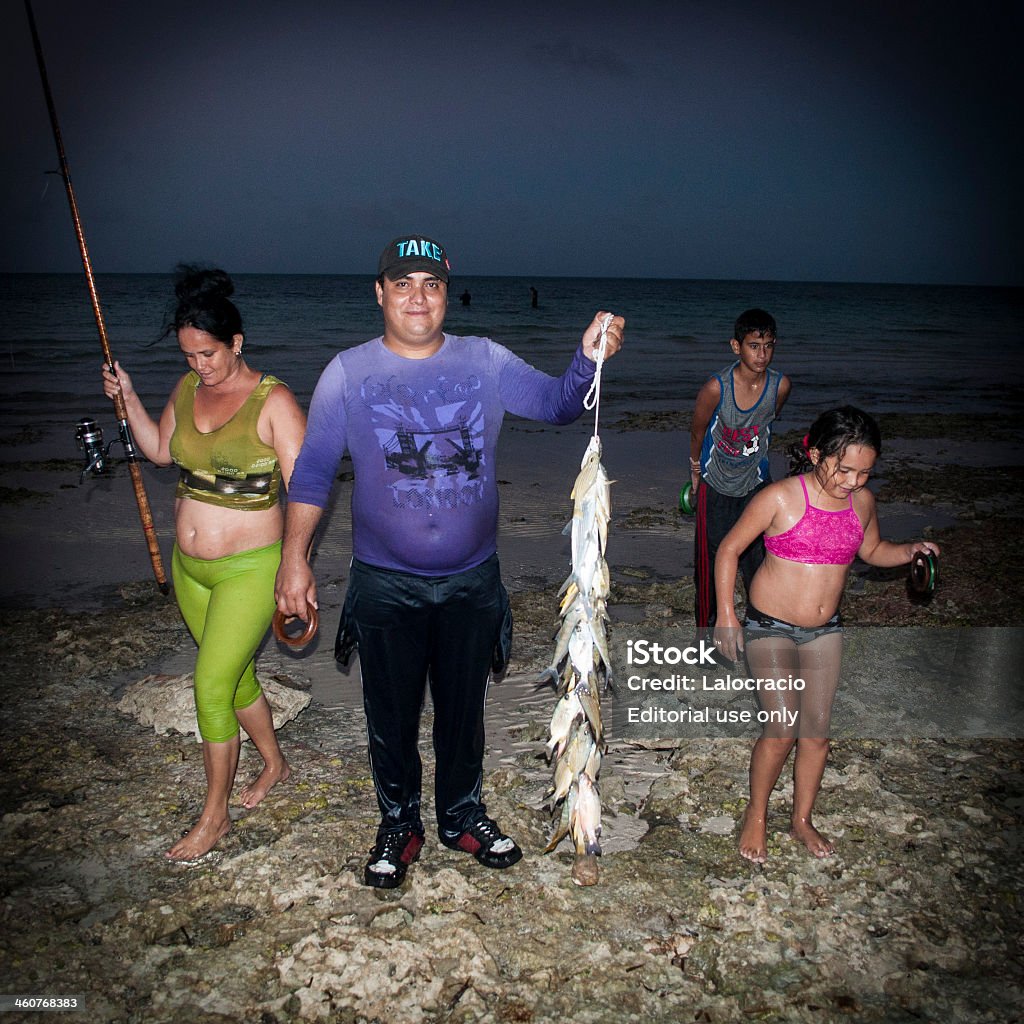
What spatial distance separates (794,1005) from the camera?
274 centimetres

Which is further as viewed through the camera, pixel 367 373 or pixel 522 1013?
pixel 367 373

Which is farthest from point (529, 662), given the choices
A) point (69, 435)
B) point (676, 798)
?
point (69, 435)

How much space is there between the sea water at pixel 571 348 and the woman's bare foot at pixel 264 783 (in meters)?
2.07

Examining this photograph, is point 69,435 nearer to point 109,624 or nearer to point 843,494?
point 109,624

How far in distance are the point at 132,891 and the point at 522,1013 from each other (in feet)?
5.42

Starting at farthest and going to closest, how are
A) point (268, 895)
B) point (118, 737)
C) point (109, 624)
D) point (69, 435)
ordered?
point (69, 435)
point (109, 624)
point (118, 737)
point (268, 895)

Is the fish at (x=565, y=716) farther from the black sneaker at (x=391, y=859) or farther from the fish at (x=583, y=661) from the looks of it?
the black sneaker at (x=391, y=859)

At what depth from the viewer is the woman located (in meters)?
3.40

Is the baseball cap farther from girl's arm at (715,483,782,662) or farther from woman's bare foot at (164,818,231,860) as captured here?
woman's bare foot at (164,818,231,860)

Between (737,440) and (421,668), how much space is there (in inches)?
95.7

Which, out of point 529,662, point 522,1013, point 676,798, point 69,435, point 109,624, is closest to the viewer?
point 522,1013

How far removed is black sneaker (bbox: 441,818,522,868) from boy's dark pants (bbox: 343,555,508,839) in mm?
40

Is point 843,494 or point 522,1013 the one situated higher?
point 843,494

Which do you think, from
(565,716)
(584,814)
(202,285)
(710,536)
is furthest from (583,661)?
(202,285)
